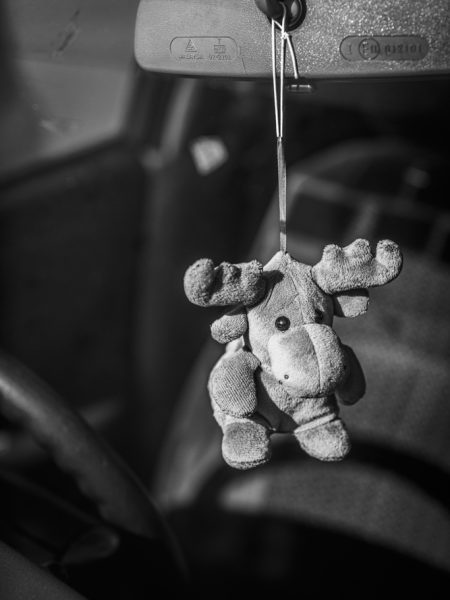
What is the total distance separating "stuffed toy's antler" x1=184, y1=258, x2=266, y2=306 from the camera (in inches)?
20.4

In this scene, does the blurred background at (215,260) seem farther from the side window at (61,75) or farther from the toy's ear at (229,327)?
the toy's ear at (229,327)

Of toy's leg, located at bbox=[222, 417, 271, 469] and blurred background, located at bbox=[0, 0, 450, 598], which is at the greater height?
toy's leg, located at bbox=[222, 417, 271, 469]

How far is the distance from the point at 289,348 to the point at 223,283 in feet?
0.25

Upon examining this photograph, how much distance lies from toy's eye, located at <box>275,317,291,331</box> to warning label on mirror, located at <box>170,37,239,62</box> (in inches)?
10.9

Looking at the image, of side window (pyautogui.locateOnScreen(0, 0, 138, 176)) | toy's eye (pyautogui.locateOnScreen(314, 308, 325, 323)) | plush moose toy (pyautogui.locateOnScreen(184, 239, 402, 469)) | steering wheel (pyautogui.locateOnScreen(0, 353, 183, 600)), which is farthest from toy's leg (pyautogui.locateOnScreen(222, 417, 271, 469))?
side window (pyautogui.locateOnScreen(0, 0, 138, 176))

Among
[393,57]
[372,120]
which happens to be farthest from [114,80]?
[393,57]

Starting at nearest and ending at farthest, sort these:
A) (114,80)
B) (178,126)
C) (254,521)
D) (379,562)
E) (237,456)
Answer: (237,456)
(379,562)
(254,521)
(114,80)
(178,126)

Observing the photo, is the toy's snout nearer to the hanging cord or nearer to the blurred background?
the hanging cord

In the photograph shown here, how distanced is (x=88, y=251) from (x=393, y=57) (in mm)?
A: 1248

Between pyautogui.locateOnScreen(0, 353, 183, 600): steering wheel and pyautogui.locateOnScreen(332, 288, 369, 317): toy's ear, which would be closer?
pyautogui.locateOnScreen(332, 288, 369, 317): toy's ear

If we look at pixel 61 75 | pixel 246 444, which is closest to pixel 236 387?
pixel 246 444

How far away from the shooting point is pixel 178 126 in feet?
5.66

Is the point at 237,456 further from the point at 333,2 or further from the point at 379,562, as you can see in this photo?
the point at 379,562

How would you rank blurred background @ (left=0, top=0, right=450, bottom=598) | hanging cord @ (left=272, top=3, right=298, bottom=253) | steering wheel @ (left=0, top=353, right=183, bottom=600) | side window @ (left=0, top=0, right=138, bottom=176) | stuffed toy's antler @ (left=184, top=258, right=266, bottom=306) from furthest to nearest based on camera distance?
1. blurred background @ (left=0, top=0, right=450, bottom=598)
2. side window @ (left=0, top=0, right=138, bottom=176)
3. steering wheel @ (left=0, top=353, right=183, bottom=600)
4. hanging cord @ (left=272, top=3, right=298, bottom=253)
5. stuffed toy's antler @ (left=184, top=258, right=266, bottom=306)
